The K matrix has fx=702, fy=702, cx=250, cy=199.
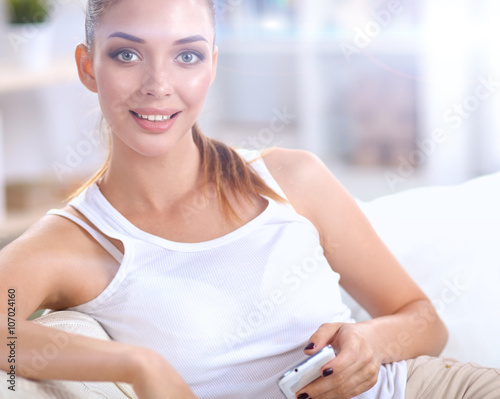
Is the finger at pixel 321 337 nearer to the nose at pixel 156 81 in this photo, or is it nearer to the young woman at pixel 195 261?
the young woman at pixel 195 261

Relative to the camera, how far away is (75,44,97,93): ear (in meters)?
0.61

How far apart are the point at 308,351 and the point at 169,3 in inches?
12.2

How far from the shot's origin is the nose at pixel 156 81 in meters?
0.57

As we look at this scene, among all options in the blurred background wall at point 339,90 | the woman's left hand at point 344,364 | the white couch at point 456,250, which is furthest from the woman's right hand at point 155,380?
the blurred background wall at point 339,90

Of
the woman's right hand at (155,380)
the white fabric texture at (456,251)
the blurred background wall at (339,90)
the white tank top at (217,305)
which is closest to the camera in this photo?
the woman's right hand at (155,380)

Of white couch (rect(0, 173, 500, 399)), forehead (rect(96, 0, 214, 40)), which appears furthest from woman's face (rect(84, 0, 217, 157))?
white couch (rect(0, 173, 500, 399))

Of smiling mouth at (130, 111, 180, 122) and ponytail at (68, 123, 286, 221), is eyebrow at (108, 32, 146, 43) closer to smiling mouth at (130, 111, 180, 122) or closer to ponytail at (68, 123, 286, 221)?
smiling mouth at (130, 111, 180, 122)

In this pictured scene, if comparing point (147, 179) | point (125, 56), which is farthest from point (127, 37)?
point (147, 179)

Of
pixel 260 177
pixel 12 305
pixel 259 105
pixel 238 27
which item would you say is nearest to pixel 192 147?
pixel 260 177

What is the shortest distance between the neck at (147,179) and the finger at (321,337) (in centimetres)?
19

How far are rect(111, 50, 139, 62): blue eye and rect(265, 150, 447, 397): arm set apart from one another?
0.69ft

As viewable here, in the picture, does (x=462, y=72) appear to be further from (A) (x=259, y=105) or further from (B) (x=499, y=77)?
(A) (x=259, y=105)

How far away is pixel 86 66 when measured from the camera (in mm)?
613

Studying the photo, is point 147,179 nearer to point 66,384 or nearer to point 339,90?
point 66,384
